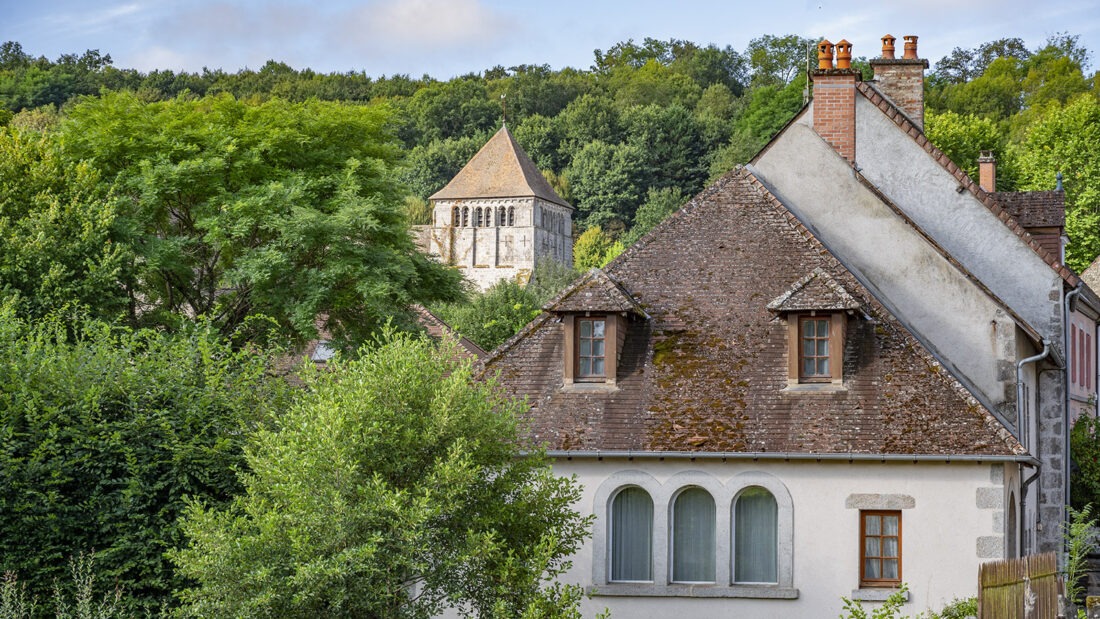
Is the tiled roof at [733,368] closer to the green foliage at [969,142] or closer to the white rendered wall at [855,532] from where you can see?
the white rendered wall at [855,532]

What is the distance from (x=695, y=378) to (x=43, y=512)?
383 inches

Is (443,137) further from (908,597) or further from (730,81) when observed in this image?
(908,597)

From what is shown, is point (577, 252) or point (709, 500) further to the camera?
point (577, 252)

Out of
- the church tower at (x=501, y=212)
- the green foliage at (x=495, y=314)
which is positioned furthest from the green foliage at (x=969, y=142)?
the church tower at (x=501, y=212)

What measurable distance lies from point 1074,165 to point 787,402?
51670 mm

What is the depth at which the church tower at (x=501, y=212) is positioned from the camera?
131875 millimetres

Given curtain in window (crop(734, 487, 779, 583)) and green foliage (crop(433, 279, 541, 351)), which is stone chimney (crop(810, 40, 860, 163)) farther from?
green foliage (crop(433, 279, 541, 351))

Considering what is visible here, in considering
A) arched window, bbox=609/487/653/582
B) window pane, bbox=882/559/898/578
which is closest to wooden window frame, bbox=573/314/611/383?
Result: arched window, bbox=609/487/653/582

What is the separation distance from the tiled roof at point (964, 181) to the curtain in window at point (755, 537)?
25.9 ft

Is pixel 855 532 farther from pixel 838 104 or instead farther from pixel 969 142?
pixel 969 142

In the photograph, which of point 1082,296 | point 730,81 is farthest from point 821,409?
point 730,81

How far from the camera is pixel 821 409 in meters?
21.9

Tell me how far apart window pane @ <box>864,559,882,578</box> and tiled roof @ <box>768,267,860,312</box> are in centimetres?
373

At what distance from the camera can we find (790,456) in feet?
69.7
